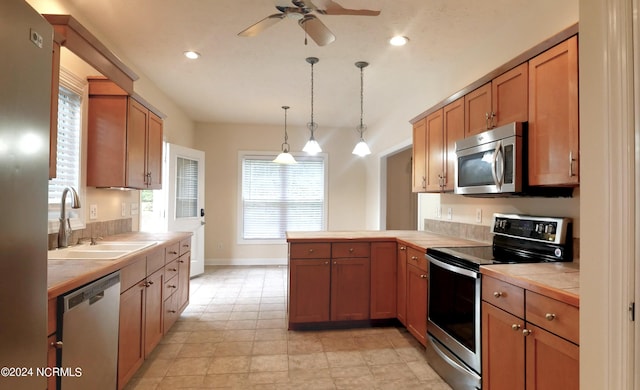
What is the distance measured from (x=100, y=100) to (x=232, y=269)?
3709 mm

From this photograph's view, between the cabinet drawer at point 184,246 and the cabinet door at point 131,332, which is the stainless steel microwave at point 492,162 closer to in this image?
the cabinet door at point 131,332

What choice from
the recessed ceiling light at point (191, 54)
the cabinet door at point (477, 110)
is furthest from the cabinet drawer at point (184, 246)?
the cabinet door at point (477, 110)

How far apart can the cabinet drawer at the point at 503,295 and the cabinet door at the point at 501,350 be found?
3 centimetres

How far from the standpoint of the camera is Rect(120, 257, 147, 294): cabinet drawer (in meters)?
A: 1.93

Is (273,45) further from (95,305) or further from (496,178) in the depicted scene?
(95,305)

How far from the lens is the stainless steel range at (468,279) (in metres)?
1.90

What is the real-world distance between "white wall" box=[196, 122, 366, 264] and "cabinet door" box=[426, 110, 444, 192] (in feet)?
10.6

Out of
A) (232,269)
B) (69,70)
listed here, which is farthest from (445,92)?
(232,269)

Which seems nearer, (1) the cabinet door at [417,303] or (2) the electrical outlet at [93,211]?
(1) the cabinet door at [417,303]

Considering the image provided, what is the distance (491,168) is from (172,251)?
2727 millimetres

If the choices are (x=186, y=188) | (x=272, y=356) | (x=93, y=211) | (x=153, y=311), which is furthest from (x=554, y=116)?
(x=186, y=188)

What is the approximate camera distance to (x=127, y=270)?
1987 millimetres

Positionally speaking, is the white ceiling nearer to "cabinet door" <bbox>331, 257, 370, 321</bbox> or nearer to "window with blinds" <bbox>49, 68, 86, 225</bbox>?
"window with blinds" <bbox>49, 68, 86, 225</bbox>

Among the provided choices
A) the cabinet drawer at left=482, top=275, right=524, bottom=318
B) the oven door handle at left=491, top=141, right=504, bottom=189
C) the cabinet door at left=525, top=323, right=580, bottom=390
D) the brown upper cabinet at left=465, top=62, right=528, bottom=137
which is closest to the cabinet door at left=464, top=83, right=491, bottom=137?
the brown upper cabinet at left=465, top=62, right=528, bottom=137
